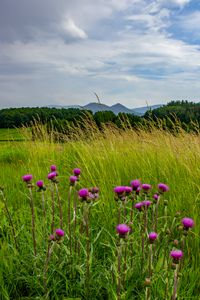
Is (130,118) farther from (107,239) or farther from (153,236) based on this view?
(153,236)

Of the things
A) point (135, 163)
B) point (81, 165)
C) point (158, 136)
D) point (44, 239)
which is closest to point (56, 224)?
point (44, 239)

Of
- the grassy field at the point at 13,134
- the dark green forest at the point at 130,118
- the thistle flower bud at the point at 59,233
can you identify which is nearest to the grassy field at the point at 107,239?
the thistle flower bud at the point at 59,233

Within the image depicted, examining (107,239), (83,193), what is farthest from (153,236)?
(107,239)

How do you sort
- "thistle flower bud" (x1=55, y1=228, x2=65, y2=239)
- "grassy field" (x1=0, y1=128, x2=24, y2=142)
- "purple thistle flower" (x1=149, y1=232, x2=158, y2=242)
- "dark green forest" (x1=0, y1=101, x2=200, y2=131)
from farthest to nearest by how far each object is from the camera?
"grassy field" (x1=0, y1=128, x2=24, y2=142) < "dark green forest" (x1=0, y1=101, x2=200, y2=131) < "thistle flower bud" (x1=55, y1=228, x2=65, y2=239) < "purple thistle flower" (x1=149, y1=232, x2=158, y2=242)

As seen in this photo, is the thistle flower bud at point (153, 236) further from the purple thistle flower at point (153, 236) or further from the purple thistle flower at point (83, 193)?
the purple thistle flower at point (83, 193)

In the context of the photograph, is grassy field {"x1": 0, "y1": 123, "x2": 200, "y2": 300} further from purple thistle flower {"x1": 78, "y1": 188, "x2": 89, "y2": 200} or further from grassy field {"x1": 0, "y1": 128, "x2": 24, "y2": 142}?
grassy field {"x1": 0, "y1": 128, "x2": 24, "y2": 142}

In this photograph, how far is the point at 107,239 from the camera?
116 inches

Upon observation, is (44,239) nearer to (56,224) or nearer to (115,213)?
(56,224)

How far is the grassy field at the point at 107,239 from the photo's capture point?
7.25ft

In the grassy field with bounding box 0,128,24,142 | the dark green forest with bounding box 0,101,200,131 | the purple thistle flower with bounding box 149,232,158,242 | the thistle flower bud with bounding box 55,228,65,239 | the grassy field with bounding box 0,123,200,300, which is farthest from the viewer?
the grassy field with bounding box 0,128,24,142

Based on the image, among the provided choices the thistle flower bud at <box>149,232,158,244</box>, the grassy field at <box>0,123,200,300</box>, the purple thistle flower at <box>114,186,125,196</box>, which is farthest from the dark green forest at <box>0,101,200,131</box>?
the thistle flower bud at <box>149,232,158,244</box>

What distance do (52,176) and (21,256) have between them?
626 millimetres

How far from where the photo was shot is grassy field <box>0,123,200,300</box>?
2209 millimetres

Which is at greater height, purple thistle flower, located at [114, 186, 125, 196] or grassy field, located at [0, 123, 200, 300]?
purple thistle flower, located at [114, 186, 125, 196]
